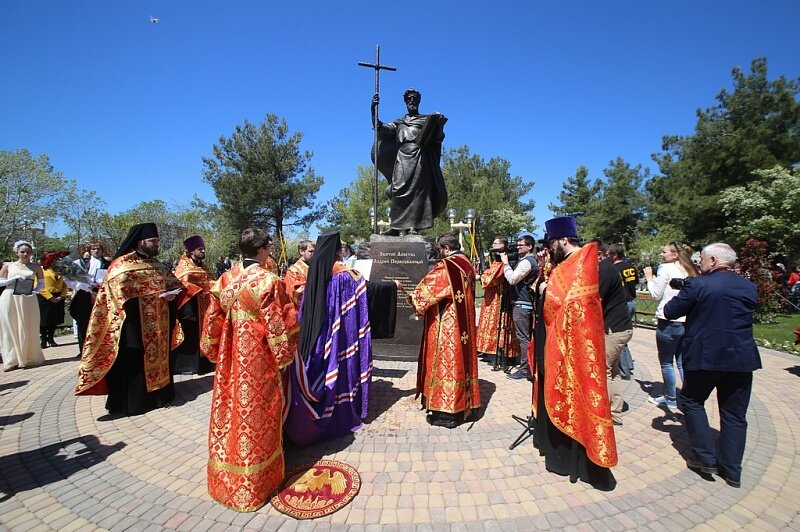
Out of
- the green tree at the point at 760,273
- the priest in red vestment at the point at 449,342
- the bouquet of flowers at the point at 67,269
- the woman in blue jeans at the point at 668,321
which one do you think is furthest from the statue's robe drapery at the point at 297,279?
the green tree at the point at 760,273

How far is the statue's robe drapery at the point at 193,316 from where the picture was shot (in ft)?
19.6

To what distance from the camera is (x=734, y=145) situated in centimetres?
2616

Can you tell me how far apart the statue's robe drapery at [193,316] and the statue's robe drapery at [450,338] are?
3.85m

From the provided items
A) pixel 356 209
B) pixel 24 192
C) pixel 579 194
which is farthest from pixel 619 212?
pixel 24 192

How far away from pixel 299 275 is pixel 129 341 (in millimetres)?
2539

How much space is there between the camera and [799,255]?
834 inches

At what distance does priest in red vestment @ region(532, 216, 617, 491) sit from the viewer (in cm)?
311

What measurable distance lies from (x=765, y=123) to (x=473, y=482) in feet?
118

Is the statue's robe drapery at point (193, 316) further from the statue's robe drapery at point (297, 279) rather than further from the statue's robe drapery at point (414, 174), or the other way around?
the statue's robe drapery at point (414, 174)

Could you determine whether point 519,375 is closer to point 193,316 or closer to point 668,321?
point 668,321

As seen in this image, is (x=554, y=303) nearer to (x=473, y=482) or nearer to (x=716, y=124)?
(x=473, y=482)

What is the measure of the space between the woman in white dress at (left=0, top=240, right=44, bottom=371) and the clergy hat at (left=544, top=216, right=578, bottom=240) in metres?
8.96

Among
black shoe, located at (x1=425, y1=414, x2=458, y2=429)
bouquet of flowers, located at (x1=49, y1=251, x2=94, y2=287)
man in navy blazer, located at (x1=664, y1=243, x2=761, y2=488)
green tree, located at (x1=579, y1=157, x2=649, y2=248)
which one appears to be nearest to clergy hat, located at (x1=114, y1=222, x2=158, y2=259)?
bouquet of flowers, located at (x1=49, y1=251, x2=94, y2=287)

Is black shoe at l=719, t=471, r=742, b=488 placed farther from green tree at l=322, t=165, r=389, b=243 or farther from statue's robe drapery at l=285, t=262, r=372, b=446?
green tree at l=322, t=165, r=389, b=243
